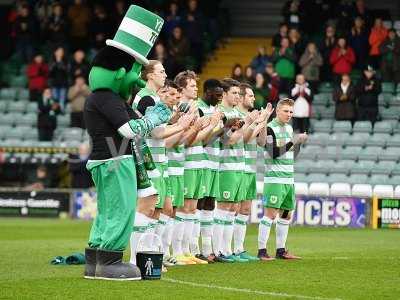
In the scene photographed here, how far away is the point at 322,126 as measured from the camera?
30047mm

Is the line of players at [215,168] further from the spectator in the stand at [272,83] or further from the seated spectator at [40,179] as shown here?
the seated spectator at [40,179]

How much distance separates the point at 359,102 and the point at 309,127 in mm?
1514

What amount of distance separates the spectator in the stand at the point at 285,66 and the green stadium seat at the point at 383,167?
3.12 metres

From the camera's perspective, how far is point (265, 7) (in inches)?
1359

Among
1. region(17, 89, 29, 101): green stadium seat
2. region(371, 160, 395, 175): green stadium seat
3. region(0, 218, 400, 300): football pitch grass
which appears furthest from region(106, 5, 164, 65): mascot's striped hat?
region(17, 89, 29, 101): green stadium seat

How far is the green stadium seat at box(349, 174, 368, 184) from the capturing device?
93.0 feet

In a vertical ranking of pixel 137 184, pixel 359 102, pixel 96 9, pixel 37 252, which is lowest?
pixel 37 252

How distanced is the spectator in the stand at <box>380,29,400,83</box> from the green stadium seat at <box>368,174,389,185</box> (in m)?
2.93

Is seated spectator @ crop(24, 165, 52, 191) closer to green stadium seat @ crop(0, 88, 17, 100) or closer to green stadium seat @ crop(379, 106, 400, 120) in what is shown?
green stadium seat @ crop(0, 88, 17, 100)

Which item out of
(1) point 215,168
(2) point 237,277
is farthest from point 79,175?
(2) point 237,277

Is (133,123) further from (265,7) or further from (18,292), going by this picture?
(265,7)

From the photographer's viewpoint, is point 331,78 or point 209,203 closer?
point 209,203

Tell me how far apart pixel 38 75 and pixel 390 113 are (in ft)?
32.3

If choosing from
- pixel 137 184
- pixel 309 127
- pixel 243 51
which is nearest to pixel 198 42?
pixel 243 51
